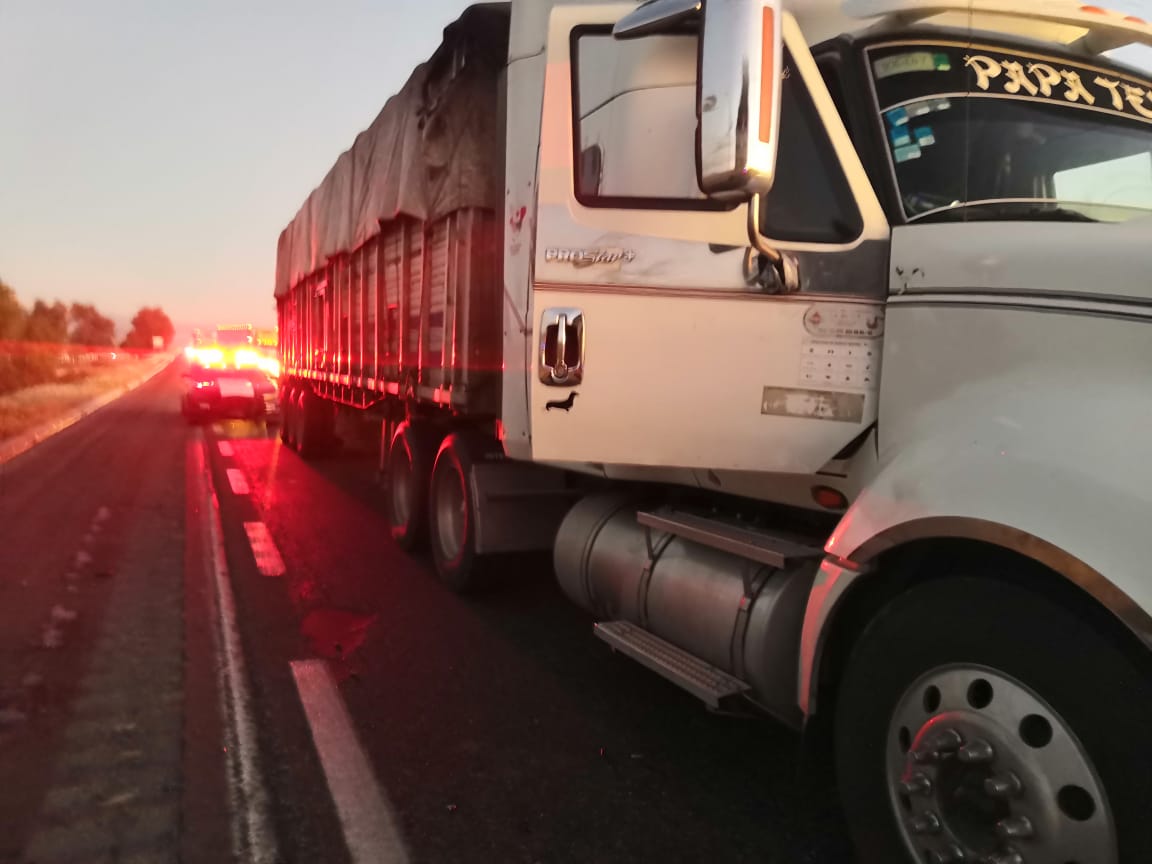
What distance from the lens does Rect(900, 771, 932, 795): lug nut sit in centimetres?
225

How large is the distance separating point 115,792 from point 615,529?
7.47 feet

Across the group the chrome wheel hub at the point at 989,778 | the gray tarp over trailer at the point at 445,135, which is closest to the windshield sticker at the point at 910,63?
the chrome wheel hub at the point at 989,778

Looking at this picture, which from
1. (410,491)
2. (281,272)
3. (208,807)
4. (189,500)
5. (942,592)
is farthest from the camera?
(281,272)

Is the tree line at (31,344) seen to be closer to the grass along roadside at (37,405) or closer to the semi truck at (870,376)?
the grass along roadside at (37,405)

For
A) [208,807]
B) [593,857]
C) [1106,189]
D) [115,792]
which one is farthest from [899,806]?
[115,792]

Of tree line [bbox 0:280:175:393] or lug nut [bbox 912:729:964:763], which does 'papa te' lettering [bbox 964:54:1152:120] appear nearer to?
lug nut [bbox 912:729:964:763]

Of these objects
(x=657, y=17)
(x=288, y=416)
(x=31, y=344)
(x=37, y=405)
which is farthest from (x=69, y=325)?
(x=657, y=17)

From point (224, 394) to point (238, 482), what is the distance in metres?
9.05

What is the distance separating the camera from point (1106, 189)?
2.90 metres

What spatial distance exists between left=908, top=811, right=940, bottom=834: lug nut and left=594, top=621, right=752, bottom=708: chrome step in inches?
35.4

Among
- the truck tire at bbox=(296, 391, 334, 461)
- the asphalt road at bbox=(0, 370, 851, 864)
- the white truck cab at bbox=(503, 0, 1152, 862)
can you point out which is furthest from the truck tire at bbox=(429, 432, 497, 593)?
the truck tire at bbox=(296, 391, 334, 461)

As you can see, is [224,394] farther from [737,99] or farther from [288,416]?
[737,99]

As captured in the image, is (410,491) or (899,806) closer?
(899,806)

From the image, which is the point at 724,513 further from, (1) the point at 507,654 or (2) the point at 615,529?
(1) the point at 507,654
